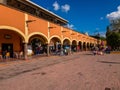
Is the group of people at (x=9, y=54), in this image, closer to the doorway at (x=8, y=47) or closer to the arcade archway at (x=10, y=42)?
the arcade archway at (x=10, y=42)

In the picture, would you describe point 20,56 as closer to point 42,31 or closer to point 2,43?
point 2,43

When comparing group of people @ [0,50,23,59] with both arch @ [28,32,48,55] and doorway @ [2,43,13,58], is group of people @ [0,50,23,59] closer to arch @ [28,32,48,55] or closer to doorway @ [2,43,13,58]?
doorway @ [2,43,13,58]

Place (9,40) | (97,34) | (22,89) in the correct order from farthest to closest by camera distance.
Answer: (97,34), (9,40), (22,89)

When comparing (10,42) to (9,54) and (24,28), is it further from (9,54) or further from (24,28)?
(24,28)

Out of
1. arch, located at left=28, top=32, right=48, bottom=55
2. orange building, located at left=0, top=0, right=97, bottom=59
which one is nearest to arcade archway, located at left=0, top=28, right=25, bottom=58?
orange building, located at left=0, top=0, right=97, bottom=59

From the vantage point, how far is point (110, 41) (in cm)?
4675

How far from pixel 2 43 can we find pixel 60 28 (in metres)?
13.7

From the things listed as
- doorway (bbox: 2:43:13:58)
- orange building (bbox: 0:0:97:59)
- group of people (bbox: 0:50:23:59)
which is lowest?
group of people (bbox: 0:50:23:59)

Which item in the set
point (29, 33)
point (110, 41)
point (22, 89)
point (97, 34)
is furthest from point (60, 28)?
point (97, 34)

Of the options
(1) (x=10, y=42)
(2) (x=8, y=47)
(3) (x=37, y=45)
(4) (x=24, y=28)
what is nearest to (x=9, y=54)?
(2) (x=8, y=47)

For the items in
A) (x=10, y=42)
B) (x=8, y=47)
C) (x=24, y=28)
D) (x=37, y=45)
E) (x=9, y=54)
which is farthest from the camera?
(x=37, y=45)

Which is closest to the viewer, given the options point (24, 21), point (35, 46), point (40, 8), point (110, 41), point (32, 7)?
point (24, 21)

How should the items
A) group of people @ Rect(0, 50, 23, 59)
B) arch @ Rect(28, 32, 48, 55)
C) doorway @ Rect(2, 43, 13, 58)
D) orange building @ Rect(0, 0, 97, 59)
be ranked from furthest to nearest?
arch @ Rect(28, 32, 48, 55), doorway @ Rect(2, 43, 13, 58), group of people @ Rect(0, 50, 23, 59), orange building @ Rect(0, 0, 97, 59)

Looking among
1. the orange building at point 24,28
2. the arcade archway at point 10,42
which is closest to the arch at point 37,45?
the orange building at point 24,28
